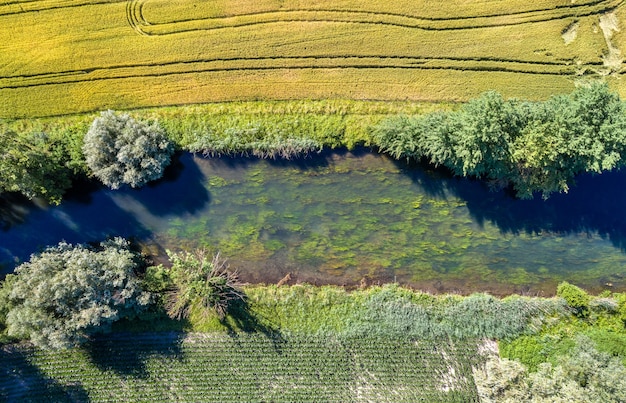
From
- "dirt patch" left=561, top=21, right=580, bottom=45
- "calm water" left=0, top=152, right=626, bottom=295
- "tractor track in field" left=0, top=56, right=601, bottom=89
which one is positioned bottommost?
"calm water" left=0, top=152, right=626, bottom=295

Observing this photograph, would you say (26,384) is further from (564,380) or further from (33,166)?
(564,380)

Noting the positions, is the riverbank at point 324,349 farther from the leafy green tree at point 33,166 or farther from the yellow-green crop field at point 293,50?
the yellow-green crop field at point 293,50

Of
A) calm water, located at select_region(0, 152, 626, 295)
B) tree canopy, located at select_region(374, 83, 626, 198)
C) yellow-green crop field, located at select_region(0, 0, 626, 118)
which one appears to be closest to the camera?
tree canopy, located at select_region(374, 83, 626, 198)

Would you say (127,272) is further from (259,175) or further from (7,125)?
(7,125)

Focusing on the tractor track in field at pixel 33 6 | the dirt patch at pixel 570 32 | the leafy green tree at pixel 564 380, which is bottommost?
the leafy green tree at pixel 564 380

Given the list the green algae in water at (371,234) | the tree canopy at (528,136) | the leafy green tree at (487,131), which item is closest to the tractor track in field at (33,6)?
the green algae in water at (371,234)

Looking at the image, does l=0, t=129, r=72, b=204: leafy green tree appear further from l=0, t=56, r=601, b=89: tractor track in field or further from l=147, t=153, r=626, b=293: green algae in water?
l=147, t=153, r=626, b=293: green algae in water

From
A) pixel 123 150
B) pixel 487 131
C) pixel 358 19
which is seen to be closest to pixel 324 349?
pixel 487 131

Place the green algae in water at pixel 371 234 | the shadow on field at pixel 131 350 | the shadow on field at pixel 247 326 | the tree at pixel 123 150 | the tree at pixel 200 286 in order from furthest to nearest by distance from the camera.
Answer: the green algae in water at pixel 371 234 → the shadow on field at pixel 247 326 → the shadow on field at pixel 131 350 → the tree at pixel 200 286 → the tree at pixel 123 150

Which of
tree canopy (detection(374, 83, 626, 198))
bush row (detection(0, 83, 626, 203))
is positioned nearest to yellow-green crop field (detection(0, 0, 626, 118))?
bush row (detection(0, 83, 626, 203))
